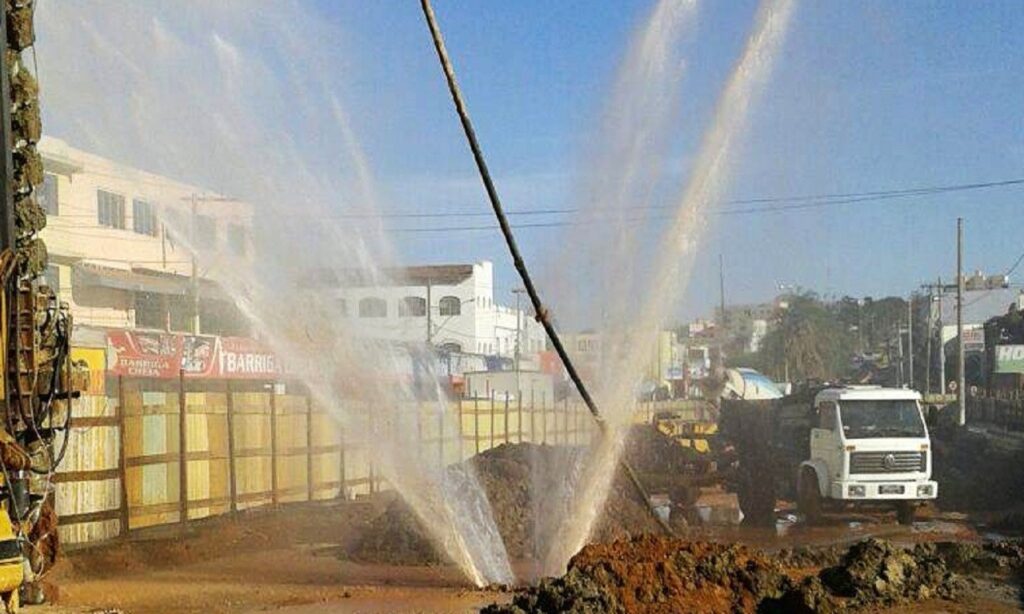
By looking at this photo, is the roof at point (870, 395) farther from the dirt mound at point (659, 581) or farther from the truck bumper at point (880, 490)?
the dirt mound at point (659, 581)

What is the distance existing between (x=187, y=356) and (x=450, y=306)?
14358 millimetres

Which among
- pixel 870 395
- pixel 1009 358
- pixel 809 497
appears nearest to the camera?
pixel 870 395

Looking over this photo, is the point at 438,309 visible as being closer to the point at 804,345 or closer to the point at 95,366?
the point at 95,366

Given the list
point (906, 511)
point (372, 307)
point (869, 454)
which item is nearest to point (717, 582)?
point (372, 307)

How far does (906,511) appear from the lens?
2327 cm

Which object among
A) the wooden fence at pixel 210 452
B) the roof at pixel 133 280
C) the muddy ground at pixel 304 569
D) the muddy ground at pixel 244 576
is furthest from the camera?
the roof at pixel 133 280

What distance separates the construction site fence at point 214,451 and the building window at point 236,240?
271 cm

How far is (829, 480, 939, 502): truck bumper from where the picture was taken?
22.6 meters

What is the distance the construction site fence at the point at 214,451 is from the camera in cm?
1767

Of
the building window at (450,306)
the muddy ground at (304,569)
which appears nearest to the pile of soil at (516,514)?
the muddy ground at (304,569)

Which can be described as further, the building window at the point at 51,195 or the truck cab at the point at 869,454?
the building window at the point at 51,195

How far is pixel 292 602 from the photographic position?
14.0 metres

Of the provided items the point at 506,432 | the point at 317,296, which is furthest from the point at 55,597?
the point at 506,432

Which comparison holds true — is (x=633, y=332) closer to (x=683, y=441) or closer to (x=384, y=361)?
(x=384, y=361)
